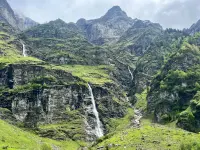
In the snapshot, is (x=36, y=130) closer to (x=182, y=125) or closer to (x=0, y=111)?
(x=0, y=111)

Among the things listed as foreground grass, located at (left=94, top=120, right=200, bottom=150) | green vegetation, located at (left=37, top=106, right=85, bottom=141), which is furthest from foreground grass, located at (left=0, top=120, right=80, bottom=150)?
Answer: foreground grass, located at (left=94, top=120, right=200, bottom=150)

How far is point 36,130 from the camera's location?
173750 mm

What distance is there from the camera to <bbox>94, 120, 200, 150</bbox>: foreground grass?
13112 cm

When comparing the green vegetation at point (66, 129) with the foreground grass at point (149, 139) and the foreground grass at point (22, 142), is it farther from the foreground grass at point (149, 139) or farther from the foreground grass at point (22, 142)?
the foreground grass at point (149, 139)

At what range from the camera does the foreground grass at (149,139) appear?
131 meters

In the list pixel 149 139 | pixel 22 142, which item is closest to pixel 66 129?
pixel 22 142

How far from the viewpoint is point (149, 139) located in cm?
14088

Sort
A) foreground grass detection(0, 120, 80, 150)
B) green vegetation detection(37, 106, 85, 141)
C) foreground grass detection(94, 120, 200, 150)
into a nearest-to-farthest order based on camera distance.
→ foreground grass detection(0, 120, 80, 150), foreground grass detection(94, 120, 200, 150), green vegetation detection(37, 106, 85, 141)

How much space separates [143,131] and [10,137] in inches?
2505

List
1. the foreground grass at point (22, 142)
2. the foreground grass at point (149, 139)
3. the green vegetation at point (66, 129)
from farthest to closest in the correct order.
→ the green vegetation at point (66, 129) < the foreground grass at point (149, 139) < the foreground grass at point (22, 142)

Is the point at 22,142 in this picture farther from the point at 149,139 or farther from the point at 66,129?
the point at 149,139

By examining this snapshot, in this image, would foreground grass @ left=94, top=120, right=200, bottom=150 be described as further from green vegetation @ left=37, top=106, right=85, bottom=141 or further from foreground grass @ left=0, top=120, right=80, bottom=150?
green vegetation @ left=37, top=106, right=85, bottom=141

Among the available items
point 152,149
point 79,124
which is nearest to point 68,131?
point 79,124

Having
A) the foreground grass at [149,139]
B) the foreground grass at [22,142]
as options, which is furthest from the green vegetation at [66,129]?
the foreground grass at [149,139]
